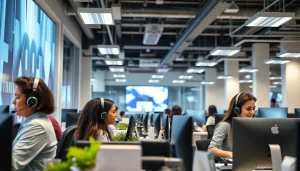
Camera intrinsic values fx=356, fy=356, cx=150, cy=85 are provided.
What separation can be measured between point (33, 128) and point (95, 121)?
27.0 inches

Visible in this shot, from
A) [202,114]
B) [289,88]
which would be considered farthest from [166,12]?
[289,88]

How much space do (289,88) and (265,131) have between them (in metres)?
8.79

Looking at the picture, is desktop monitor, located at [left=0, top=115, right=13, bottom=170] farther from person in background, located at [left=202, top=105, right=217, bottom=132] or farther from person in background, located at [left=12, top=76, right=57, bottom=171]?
person in background, located at [left=202, top=105, right=217, bottom=132]

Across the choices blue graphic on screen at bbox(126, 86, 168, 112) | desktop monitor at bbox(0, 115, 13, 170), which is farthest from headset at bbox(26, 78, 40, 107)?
blue graphic on screen at bbox(126, 86, 168, 112)

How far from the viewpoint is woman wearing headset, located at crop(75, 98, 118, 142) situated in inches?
100

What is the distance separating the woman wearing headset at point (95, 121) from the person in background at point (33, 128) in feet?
1.47

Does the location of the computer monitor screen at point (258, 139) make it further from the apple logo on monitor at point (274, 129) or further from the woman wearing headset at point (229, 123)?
the woman wearing headset at point (229, 123)

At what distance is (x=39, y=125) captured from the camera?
6.48ft

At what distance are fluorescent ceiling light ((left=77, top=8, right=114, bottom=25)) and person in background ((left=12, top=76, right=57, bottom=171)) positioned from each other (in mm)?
2969

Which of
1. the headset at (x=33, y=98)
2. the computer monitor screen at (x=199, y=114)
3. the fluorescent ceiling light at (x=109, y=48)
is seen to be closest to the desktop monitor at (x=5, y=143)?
the headset at (x=33, y=98)

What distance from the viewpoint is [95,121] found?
8.50ft

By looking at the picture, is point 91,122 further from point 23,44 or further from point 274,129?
point 23,44

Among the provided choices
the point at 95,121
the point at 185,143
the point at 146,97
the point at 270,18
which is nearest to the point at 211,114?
the point at 270,18

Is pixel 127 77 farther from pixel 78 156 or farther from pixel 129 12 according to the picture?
pixel 78 156
